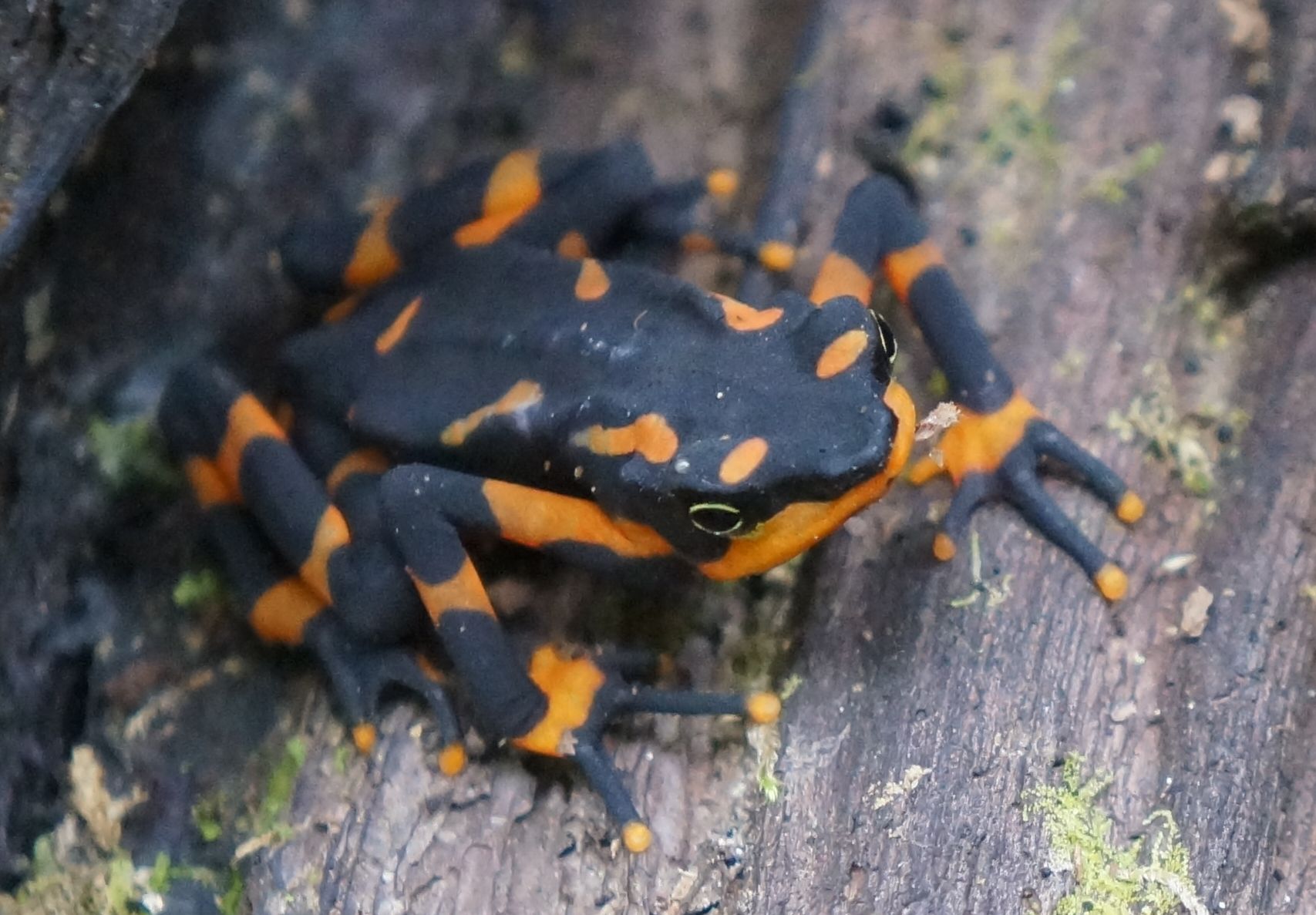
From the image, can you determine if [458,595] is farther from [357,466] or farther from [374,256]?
[374,256]

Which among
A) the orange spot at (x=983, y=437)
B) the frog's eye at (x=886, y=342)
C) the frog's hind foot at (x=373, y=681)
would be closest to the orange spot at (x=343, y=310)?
the frog's hind foot at (x=373, y=681)

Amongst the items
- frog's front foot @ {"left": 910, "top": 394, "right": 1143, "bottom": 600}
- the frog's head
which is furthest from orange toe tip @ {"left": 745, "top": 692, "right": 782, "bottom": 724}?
frog's front foot @ {"left": 910, "top": 394, "right": 1143, "bottom": 600}

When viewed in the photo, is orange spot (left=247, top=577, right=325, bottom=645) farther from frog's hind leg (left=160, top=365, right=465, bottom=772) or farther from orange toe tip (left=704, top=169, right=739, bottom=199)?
orange toe tip (left=704, top=169, right=739, bottom=199)

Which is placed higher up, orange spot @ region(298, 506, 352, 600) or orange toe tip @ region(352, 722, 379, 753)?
orange spot @ region(298, 506, 352, 600)

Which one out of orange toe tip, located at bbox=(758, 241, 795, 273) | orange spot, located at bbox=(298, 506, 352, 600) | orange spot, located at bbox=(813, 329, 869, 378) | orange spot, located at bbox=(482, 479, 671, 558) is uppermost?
orange spot, located at bbox=(813, 329, 869, 378)

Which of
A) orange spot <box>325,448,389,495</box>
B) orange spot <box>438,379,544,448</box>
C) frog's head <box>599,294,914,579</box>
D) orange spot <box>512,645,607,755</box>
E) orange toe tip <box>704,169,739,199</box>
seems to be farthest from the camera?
orange toe tip <box>704,169,739,199</box>

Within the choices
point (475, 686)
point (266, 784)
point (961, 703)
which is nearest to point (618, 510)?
point (475, 686)

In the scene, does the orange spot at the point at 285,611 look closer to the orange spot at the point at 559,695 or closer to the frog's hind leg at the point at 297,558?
the frog's hind leg at the point at 297,558
